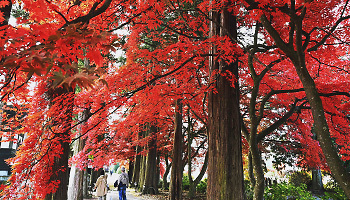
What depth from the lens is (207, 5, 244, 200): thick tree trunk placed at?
15.5ft

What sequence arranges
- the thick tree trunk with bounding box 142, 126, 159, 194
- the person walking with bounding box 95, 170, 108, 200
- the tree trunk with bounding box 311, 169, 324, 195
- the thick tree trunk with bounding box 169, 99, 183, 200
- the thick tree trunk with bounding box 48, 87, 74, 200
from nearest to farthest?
the thick tree trunk with bounding box 48, 87, 74, 200 < the person walking with bounding box 95, 170, 108, 200 < the thick tree trunk with bounding box 169, 99, 183, 200 < the thick tree trunk with bounding box 142, 126, 159, 194 < the tree trunk with bounding box 311, 169, 324, 195

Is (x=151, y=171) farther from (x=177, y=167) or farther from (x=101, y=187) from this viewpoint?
(x=101, y=187)

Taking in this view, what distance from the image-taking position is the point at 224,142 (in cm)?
493

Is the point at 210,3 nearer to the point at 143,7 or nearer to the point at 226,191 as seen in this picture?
the point at 143,7

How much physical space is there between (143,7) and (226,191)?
490 cm

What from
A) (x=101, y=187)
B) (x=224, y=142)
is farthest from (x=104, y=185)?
(x=224, y=142)

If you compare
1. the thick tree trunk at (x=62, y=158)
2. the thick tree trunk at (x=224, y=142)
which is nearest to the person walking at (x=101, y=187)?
the thick tree trunk at (x=62, y=158)

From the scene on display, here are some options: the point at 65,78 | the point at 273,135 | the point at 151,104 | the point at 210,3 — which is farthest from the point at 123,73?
the point at 273,135

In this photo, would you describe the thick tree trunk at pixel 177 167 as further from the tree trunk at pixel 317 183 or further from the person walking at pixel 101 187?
the tree trunk at pixel 317 183

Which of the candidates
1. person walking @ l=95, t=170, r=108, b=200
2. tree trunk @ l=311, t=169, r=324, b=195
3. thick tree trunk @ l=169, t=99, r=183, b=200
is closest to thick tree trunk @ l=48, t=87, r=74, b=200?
person walking @ l=95, t=170, r=108, b=200

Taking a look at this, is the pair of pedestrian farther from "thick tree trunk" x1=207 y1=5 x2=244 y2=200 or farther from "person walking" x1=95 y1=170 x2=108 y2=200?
A: "thick tree trunk" x1=207 y1=5 x2=244 y2=200

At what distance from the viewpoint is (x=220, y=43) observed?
5.49 meters

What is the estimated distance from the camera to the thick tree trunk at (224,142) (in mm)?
4727

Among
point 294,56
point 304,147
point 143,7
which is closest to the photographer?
point 294,56
